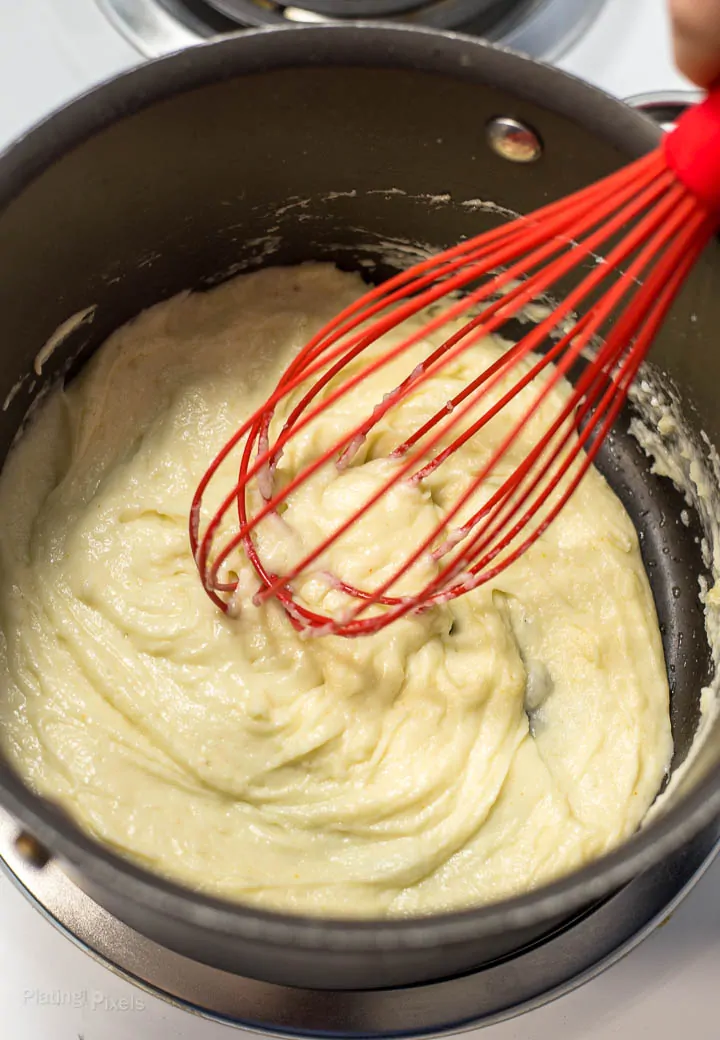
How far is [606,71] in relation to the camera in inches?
56.0

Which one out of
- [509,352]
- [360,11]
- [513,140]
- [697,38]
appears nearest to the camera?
[697,38]

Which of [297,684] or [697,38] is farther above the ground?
[697,38]

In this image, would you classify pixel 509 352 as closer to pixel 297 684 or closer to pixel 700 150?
pixel 700 150

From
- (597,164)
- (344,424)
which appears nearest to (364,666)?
(344,424)

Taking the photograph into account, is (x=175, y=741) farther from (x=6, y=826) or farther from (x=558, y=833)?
(x=558, y=833)

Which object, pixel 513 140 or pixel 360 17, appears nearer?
pixel 513 140

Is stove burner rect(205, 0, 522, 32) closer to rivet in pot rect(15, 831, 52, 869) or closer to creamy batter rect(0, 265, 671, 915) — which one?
creamy batter rect(0, 265, 671, 915)

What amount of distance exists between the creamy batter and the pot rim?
0.33 m

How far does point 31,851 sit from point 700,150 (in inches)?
41.5

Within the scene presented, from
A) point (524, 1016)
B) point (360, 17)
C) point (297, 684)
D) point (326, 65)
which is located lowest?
point (524, 1016)

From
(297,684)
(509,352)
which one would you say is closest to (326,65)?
(509,352)

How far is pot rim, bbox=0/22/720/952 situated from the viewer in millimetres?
752

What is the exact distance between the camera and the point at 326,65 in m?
1.12

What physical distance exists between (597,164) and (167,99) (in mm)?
537
